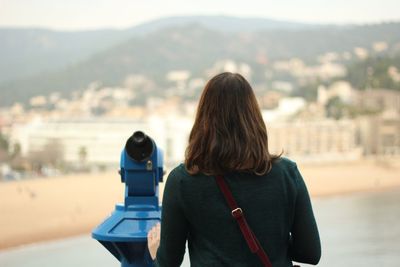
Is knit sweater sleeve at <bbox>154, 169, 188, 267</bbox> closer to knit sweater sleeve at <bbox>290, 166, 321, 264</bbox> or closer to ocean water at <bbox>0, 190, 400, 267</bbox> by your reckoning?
knit sweater sleeve at <bbox>290, 166, 321, 264</bbox>

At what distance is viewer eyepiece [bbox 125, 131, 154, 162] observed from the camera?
208 cm

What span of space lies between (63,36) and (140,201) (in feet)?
218

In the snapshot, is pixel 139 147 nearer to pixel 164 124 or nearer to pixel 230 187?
pixel 230 187

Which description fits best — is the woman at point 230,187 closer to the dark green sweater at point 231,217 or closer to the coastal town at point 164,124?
the dark green sweater at point 231,217

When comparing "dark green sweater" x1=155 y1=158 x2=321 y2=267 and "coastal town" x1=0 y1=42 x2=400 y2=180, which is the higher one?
"dark green sweater" x1=155 y1=158 x2=321 y2=267

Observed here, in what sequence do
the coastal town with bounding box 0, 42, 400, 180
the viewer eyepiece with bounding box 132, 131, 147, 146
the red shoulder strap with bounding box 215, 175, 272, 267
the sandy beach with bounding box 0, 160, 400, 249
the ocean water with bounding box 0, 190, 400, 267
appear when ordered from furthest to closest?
the coastal town with bounding box 0, 42, 400, 180, the sandy beach with bounding box 0, 160, 400, 249, the ocean water with bounding box 0, 190, 400, 267, the viewer eyepiece with bounding box 132, 131, 147, 146, the red shoulder strap with bounding box 215, 175, 272, 267

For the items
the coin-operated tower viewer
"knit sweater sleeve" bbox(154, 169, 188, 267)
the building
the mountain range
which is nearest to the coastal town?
the building

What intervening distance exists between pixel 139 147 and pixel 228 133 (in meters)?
0.62

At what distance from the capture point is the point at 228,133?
152cm

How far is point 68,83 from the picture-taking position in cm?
5931

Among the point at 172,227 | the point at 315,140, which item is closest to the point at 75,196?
the point at 315,140

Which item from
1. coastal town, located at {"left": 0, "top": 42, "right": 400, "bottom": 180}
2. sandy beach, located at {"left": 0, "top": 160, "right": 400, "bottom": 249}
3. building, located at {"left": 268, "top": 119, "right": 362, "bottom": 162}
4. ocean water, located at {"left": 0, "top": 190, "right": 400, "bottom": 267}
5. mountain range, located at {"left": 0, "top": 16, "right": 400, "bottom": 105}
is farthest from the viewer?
mountain range, located at {"left": 0, "top": 16, "right": 400, "bottom": 105}

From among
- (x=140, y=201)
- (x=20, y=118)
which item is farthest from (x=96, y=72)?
(x=140, y=201)

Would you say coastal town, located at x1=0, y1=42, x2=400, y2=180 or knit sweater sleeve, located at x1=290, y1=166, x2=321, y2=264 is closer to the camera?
knit sweater sleeve, located at x1=290, y1=166, x2=321, y2=264
